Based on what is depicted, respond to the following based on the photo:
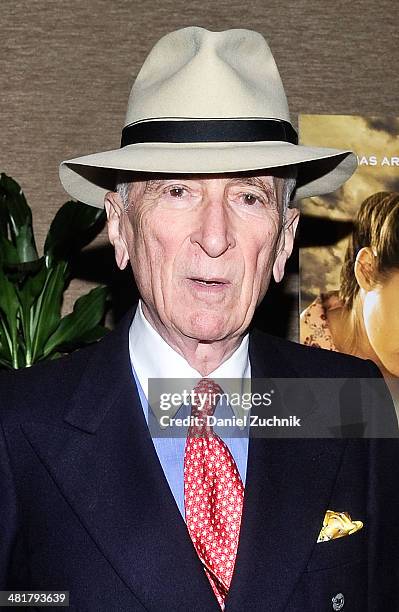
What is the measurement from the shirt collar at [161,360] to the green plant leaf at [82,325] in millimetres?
746

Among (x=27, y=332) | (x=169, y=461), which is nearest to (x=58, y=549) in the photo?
(x=169, y=461)

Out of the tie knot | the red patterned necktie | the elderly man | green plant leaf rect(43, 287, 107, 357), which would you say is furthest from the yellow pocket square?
green plant leaf rect(43, 287, 107, 357)

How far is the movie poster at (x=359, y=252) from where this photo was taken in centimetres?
252

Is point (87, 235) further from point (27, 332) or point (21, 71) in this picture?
point (21, 71)

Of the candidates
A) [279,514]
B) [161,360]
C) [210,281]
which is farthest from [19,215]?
[279,514]

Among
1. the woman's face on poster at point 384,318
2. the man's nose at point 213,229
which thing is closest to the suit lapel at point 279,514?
the man's nose at point 213,229

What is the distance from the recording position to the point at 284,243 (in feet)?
5.13

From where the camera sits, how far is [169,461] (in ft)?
4.76

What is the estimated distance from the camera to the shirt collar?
59.1 inches

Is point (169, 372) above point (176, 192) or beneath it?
beneath

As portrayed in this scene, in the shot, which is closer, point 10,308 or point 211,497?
point 211,497

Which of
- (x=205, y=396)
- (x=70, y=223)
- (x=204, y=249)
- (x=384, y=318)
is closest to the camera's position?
(x=204, y=249)

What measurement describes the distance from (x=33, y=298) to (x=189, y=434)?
990 millimetres

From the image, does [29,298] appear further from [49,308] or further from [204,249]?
[204,249]
